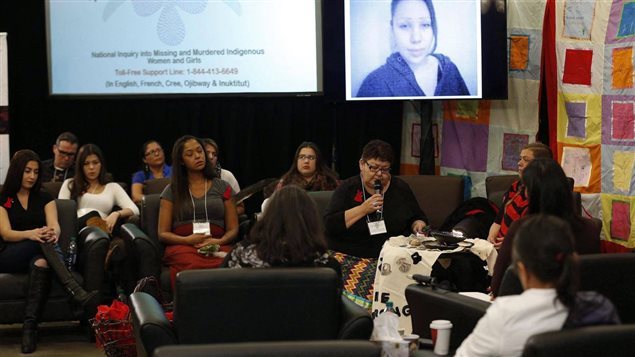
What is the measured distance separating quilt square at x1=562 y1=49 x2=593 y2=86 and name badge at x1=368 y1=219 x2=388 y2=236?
70.3 inches

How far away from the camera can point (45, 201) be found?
595 centimetres

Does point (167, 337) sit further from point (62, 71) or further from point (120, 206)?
point (62, 71)

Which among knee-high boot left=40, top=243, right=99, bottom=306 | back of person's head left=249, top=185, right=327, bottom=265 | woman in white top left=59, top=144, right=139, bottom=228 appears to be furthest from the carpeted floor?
back of person's head left=249, top=185, right=327, bottom=265

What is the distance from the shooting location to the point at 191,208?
19.5ft

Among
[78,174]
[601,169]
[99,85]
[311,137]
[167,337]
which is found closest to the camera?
[167,337]

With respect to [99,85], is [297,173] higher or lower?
lower

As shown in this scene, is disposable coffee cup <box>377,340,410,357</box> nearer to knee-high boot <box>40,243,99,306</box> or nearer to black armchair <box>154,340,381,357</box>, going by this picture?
black armchair <box>154,340,381,357</box>

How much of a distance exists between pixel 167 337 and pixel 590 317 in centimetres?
133

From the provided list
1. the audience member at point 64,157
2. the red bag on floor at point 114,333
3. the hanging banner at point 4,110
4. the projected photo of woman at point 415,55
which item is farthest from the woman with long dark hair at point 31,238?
the projected photo of woman at point 415,55

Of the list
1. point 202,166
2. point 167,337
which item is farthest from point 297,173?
point 167,337

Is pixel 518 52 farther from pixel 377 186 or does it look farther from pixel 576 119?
pixel 377 186

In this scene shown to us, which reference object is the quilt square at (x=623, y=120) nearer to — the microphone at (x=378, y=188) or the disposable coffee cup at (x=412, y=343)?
the microphone at (x=378, y=188)

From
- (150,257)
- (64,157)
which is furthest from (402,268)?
(64,157)

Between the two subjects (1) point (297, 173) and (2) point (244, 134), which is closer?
(1) point (297, 173)
